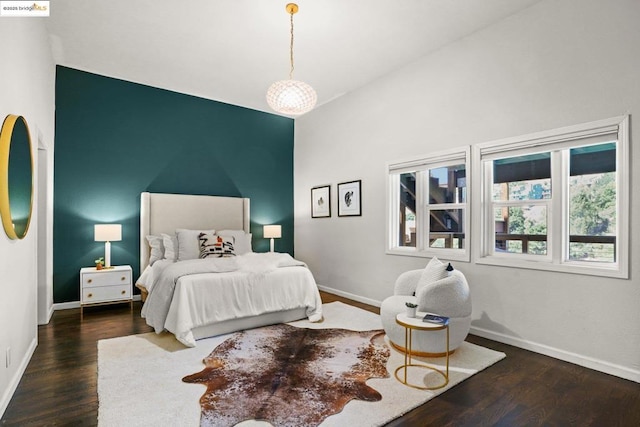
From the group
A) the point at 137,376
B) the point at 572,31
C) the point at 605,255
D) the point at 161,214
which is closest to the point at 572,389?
the point at 605,255

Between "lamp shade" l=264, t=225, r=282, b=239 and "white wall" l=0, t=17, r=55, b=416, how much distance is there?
→ 305 centimetres

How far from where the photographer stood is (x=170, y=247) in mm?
4691

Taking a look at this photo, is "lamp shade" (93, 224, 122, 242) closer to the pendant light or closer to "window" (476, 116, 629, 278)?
the pendant light

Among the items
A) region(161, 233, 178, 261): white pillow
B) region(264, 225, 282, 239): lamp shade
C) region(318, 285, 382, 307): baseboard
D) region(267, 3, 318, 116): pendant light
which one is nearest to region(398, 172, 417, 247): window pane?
region(318, 285, 382, 307): baseboard

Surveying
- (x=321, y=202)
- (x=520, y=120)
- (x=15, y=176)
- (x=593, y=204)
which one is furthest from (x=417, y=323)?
(x=321, y=202)

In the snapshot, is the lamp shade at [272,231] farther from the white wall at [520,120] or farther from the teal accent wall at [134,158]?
the white wall at [520,120]

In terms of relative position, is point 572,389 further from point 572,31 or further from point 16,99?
point 16,99

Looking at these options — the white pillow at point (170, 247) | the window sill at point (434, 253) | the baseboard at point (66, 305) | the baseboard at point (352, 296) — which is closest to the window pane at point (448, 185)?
the window sill at point (434, 253)

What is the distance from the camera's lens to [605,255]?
112 inches

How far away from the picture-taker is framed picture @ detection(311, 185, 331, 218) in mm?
5607

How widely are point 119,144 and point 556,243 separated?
5.29m

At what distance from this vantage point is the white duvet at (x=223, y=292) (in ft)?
10.6

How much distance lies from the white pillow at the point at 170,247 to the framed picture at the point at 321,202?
7.38 ft

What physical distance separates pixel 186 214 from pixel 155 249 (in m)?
0.71
